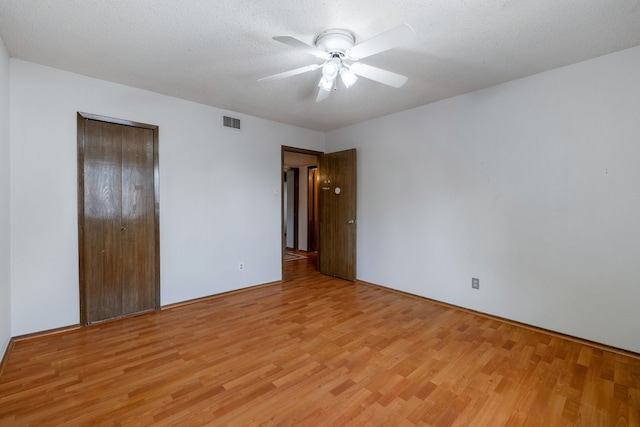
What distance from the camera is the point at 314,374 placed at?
81.2 inches

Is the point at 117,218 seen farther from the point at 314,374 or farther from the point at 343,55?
the point at 343,55

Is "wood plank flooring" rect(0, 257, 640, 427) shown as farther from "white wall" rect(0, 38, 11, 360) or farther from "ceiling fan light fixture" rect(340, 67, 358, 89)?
"ceiling fan light fixture" rect(340, 67, 358, 89)

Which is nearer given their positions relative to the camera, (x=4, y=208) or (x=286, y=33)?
(x=286, y=33)

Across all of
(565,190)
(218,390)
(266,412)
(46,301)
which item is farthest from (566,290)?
(46,301)

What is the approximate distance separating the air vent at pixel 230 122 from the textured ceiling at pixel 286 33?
26.5 inches

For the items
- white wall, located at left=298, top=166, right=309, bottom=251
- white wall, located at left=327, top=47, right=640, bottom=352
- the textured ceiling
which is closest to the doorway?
white wall, located at left=298, top=166, right=309, bottom=251

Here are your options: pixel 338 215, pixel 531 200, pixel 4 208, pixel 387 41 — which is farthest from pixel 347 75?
pixel 4 208

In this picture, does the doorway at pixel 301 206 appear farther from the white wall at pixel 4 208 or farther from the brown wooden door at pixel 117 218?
the white wall at pixel 4 208

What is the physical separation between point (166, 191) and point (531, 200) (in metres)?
4.00

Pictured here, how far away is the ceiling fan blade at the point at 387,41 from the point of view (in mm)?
1576

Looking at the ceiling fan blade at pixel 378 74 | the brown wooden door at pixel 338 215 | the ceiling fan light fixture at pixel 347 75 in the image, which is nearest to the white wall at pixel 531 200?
the brown wooden door at pixel 338 215

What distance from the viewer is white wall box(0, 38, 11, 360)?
2223 mm

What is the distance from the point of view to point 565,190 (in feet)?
8.58

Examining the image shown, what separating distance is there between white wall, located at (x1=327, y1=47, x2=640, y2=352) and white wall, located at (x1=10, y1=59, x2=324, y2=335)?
1.95 m
